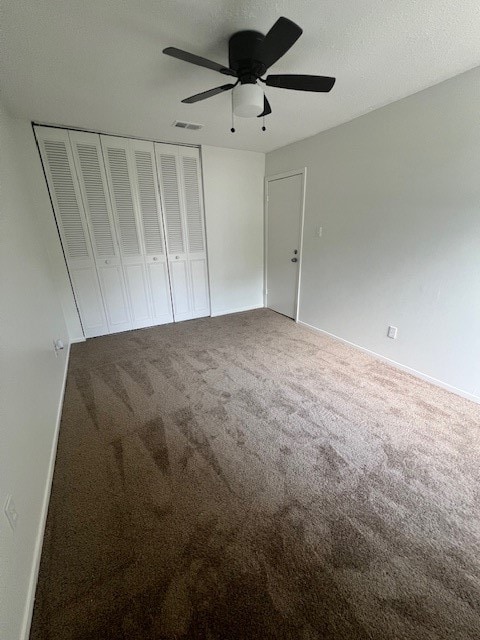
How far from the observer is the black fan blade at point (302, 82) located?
1.57 m

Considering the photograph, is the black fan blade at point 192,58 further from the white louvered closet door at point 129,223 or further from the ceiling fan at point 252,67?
the white louvered closet door at point 129,223

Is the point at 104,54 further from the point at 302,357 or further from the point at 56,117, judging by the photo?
the point at 302,357

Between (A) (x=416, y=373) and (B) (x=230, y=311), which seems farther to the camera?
(B) (x=230, y=311)

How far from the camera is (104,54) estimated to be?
1690mm

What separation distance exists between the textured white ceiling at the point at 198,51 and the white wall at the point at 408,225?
24 centimetres

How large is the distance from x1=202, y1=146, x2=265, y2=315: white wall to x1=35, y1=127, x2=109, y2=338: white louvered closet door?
1.65 metres

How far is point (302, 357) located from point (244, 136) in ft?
9.24

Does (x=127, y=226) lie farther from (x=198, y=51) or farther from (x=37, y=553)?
(x=37, y=553)

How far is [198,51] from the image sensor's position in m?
1.72

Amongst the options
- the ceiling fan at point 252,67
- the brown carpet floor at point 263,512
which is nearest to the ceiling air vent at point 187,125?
the ceiling fan at point 252,67

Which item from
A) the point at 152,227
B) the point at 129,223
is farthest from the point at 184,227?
the point at 129,223

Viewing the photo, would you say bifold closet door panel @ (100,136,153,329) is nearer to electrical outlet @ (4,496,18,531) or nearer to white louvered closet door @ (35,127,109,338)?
white louvered closet door @ (35,127,109,338)

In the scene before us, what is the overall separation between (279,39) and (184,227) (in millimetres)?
2714

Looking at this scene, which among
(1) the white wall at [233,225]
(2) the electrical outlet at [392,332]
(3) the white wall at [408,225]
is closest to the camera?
(3) the white wall at [408,225]
